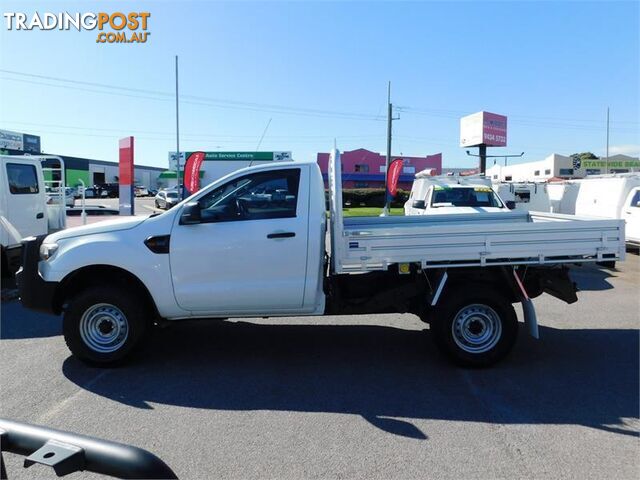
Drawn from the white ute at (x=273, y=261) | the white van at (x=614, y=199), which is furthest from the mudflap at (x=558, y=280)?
the white van at (x=614, y=199)

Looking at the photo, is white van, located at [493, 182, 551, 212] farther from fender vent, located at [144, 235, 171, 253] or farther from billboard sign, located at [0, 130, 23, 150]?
billboard sign, located at [0, 130, 23, 150]

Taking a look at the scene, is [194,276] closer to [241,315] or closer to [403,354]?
[241,315]

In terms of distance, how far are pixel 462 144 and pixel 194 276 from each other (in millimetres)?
54037

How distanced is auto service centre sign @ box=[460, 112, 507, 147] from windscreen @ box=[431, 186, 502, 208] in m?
40.6

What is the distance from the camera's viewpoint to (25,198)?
372 inches

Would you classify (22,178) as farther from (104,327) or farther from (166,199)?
(166,199)

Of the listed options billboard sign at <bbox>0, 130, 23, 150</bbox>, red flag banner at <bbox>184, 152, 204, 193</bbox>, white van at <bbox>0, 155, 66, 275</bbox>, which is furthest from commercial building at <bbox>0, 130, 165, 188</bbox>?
white van at <bbox>0, 155, 66, 275</bbox>

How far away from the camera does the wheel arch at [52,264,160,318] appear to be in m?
5.16

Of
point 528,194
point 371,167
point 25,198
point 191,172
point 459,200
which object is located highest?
point 371,167

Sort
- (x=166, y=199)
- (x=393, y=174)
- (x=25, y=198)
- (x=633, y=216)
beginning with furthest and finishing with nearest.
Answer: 1. (x=166, y=199)
2. (x=393, y=174)
3. (x=633, y=216)
4. (x=25, y=198)

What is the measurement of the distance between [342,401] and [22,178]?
8169mm

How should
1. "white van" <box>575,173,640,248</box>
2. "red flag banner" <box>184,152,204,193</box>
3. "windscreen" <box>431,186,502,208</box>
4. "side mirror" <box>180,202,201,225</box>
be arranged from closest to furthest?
"side mirror" <box>180,202,201,225</box> < "windscreen" <box>431,186,502,208</box> < "white van" <box>575,173,640,248</box> < "red flag banner" <box>184,152,204,193</box>

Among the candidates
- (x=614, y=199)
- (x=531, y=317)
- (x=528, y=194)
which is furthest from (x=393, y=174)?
(x=531, y=317)

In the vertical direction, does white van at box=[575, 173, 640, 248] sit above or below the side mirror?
above
